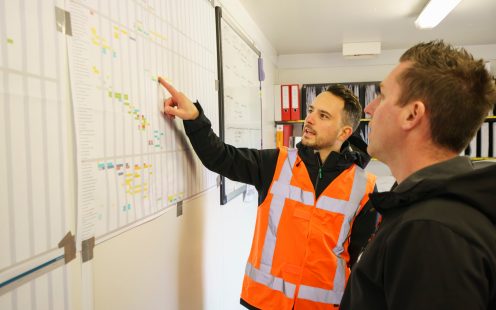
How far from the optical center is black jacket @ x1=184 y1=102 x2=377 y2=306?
4.57 feet

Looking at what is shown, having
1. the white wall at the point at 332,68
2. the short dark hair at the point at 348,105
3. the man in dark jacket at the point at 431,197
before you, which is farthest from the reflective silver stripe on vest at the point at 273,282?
the white wall at the point at 332,68

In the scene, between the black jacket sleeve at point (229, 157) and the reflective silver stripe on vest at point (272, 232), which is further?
the reflective silver stripe on vest at point (272, 232)

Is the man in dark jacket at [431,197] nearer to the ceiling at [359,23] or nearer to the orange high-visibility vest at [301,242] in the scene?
the orange high-visibility vest at [301,242]

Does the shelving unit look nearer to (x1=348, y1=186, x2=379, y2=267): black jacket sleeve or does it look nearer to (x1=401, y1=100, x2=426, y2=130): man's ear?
(x1=348, y1=186, x2=379, y2=267): black jacket sleeve

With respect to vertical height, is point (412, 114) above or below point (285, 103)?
below

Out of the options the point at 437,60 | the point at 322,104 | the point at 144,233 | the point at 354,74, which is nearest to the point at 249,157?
the point at 322,104

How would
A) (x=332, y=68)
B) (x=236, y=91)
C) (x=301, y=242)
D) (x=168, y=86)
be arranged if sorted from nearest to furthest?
(x=168, y=86)
(x=301, y=242)
(x=236, y=91)
(x=332, y=68)

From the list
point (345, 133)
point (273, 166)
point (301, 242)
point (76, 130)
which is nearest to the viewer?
point (76, 130)

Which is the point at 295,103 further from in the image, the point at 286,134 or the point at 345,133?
the point at 345,133

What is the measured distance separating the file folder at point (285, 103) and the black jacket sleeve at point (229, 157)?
232 centimetres

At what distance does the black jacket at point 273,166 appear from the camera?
1.39m

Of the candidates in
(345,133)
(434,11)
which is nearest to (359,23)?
(434,11)

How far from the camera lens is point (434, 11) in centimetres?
236

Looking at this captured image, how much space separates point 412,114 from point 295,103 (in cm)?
302
